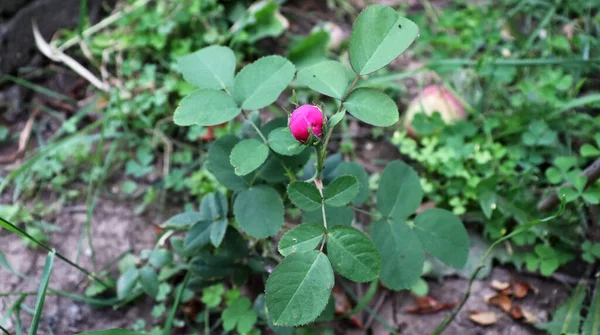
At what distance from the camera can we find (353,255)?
3.05 ft

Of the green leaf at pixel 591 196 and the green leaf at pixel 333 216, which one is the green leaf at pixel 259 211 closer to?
the green leaf at pixel 333 216

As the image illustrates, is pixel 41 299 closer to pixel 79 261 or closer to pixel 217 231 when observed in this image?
pixel 217 231

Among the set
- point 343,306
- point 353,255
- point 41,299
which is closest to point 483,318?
point 343,306

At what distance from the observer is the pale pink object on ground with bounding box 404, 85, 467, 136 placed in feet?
6.29

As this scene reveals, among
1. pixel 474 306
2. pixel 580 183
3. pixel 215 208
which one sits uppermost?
pixel 215 208

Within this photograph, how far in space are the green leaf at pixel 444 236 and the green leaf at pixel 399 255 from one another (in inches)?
1.6

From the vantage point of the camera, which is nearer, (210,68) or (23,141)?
(210,68)

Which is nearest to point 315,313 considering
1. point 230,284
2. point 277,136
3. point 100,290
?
point 277,136

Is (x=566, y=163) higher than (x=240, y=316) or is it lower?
higher

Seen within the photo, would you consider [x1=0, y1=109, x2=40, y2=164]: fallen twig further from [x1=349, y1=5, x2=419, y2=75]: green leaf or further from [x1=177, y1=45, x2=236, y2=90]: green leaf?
[x1=349, y1=5, x2=419, y2=75]: green leaf

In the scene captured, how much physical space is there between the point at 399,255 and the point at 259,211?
1.19 ft

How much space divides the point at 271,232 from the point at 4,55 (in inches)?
68.5

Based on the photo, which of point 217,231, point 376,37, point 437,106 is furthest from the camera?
point 437,106

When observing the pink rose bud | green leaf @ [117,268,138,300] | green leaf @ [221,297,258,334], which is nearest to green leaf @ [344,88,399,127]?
the pink rose bud
